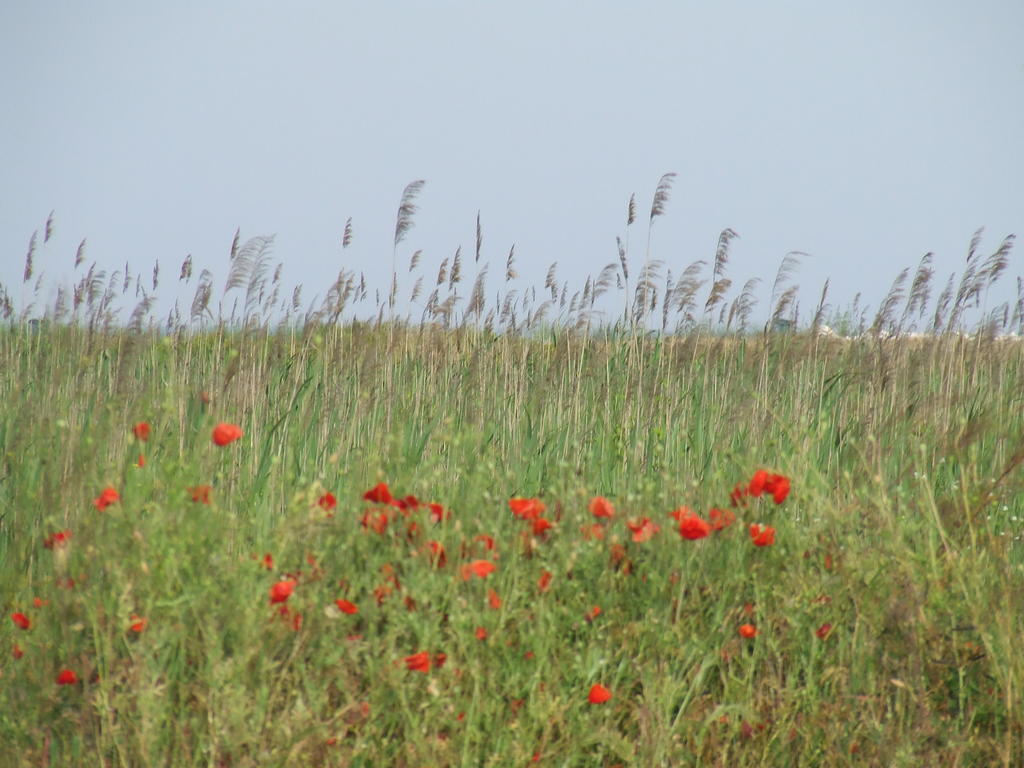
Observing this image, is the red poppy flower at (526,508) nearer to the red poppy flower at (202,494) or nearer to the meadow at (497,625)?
the meadow at (497,625)

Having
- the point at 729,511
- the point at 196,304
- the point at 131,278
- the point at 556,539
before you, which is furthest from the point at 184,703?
the point at 131,278

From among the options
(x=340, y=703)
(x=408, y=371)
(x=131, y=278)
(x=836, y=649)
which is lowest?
(x=340, y=703)

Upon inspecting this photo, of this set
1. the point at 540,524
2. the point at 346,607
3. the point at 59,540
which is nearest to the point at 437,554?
the point at 346,607

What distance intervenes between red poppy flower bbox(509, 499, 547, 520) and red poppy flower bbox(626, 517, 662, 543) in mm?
211

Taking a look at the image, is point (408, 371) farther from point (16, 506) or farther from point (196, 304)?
point (16, 506)

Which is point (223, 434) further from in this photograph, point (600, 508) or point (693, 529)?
point (693, 529)

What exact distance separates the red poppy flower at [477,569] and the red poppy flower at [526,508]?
199 mm

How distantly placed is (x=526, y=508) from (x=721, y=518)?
0.50 metres

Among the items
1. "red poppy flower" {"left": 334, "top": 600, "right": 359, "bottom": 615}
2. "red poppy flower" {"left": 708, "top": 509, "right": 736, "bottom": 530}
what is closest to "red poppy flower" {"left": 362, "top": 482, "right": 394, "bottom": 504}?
"red poppy flower" {"left": 334, "top": 600, "right": 359, "bottom": 615}

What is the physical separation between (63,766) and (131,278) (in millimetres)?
4429

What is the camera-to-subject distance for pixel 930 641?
7.88 feet

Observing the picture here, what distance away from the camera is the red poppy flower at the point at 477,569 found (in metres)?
2.01

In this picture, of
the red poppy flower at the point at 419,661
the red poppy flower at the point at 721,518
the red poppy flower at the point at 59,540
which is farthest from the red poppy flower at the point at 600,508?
the red poppy flower at the point at 59,540

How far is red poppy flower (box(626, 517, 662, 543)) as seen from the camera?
7.32ft
